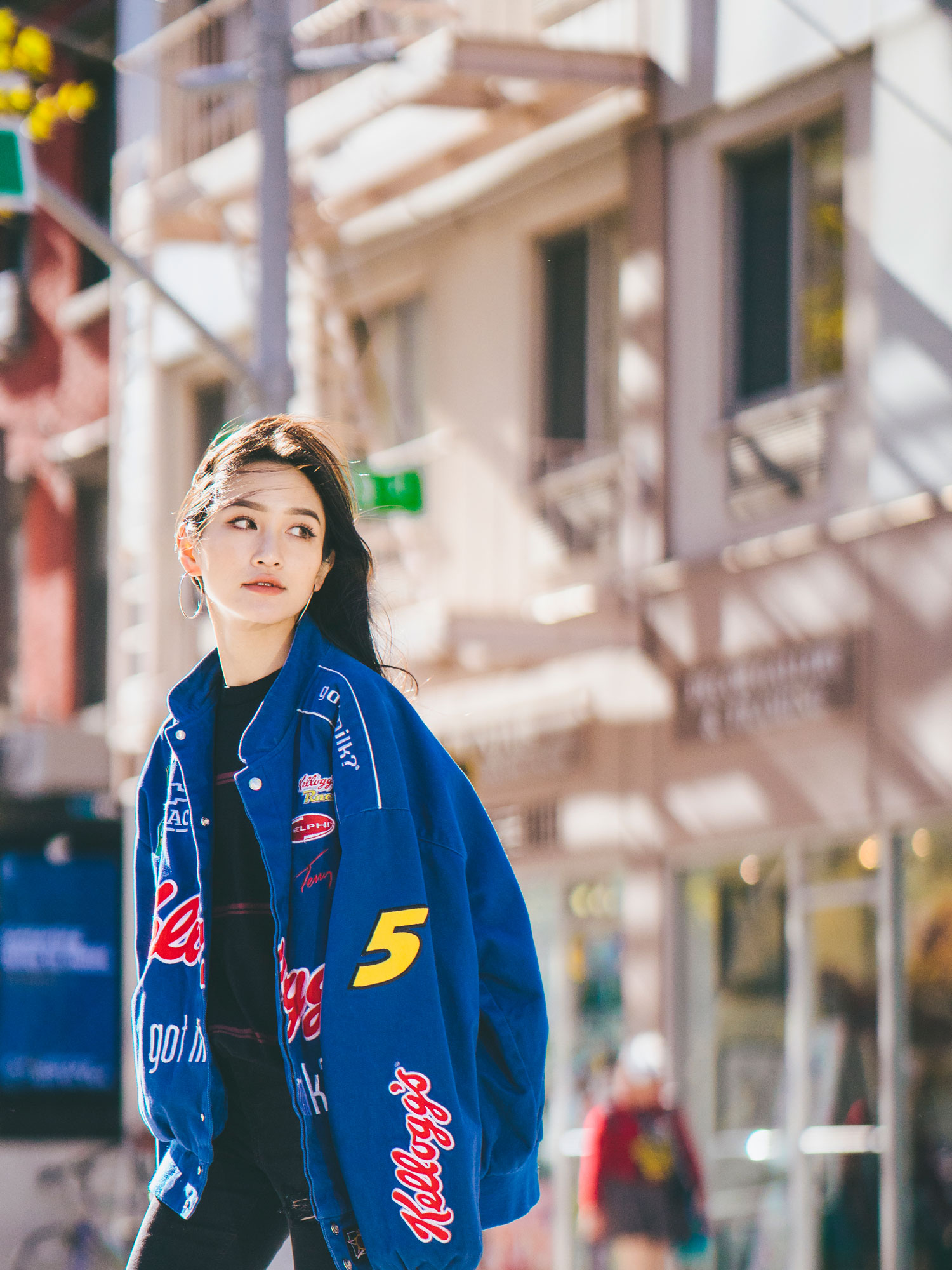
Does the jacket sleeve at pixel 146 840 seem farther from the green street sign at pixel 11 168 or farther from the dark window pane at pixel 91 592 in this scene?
the dark window pane at pixel 91 592

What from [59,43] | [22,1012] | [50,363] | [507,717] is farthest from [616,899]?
[59,43]

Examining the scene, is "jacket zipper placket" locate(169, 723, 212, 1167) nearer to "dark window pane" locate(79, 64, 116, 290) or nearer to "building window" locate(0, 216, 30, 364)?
"dark window pane" locate(79, 64, 116, 290)

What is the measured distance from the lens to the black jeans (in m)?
3.24

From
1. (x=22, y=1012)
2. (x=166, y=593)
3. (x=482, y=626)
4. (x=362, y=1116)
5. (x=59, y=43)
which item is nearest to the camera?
(x=362, y=1116)

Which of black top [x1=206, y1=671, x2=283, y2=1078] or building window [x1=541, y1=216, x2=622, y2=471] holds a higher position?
building window [x1=541, y1=216, x2=622, y2=471]

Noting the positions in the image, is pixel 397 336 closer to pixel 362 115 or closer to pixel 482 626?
pixel 362 115

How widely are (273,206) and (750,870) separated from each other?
492 centimetres

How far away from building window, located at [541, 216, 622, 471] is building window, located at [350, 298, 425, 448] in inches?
59.3

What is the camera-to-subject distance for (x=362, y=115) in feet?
51.0

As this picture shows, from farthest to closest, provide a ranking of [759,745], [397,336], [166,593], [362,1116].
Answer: [166,593] < [397,336] < [759,745] < [362,1116]

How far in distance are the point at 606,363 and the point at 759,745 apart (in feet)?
10.7

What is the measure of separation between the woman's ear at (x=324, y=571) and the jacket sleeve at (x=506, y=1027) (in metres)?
0.55

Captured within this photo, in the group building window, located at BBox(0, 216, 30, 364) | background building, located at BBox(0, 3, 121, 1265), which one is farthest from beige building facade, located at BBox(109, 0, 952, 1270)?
building window, located at BBox(0, 216, 30, 364)
